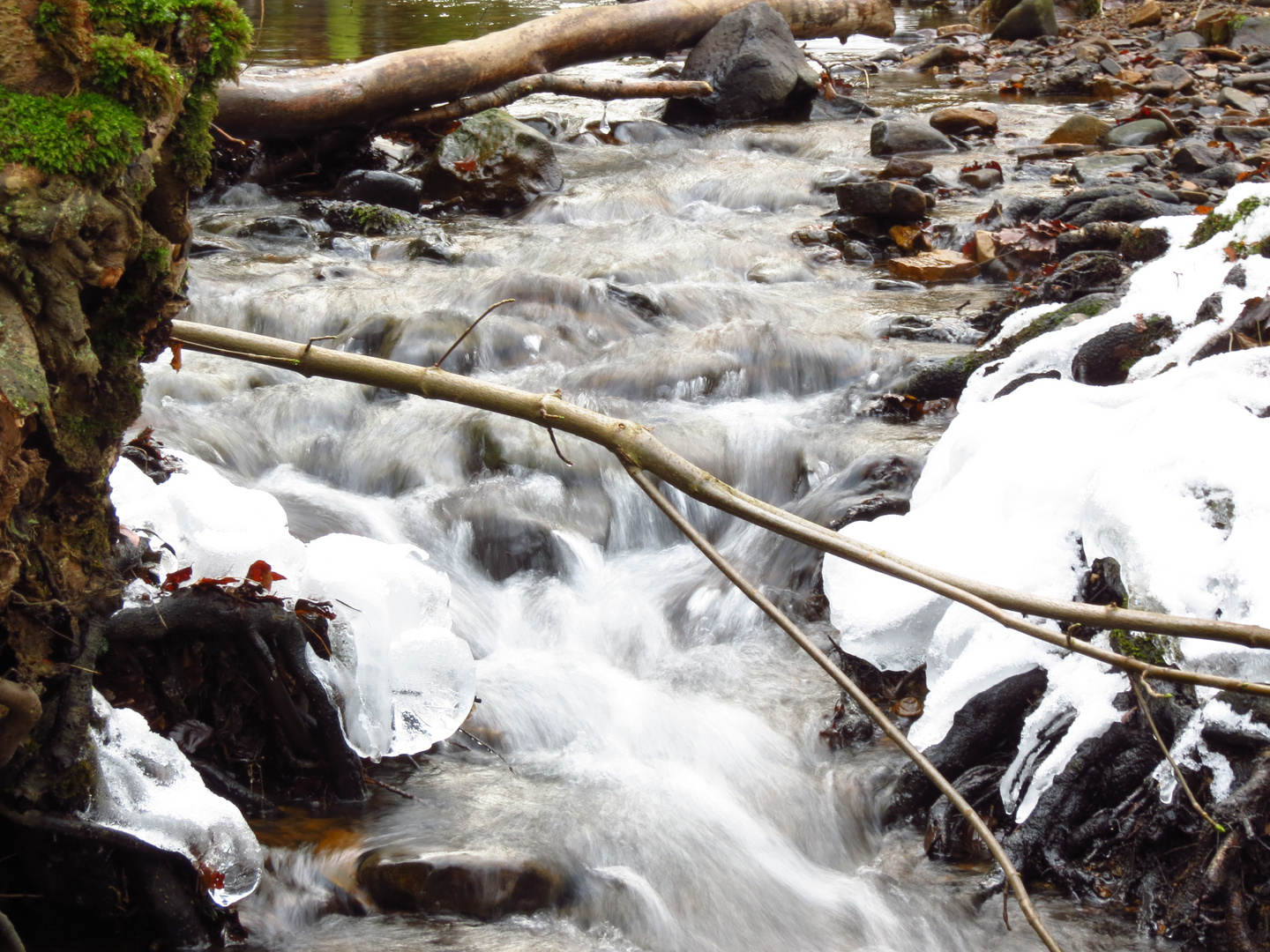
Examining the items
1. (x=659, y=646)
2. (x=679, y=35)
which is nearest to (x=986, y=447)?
(x=659, y=646)

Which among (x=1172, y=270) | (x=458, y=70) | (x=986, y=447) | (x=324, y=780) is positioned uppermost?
(x=458, y=70)

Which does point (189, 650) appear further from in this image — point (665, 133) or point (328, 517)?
point (665, 133)

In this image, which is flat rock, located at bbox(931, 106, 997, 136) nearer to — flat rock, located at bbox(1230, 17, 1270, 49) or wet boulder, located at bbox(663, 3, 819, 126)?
wet boulder, located at bbox(663, 3, 819, 126)

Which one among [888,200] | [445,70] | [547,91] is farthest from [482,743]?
[547,91]

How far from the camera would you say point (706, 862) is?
2926mm

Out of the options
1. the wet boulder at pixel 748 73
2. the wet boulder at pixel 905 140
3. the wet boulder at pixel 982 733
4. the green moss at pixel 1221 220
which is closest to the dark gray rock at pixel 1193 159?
the wet boulder at pixel 905 140

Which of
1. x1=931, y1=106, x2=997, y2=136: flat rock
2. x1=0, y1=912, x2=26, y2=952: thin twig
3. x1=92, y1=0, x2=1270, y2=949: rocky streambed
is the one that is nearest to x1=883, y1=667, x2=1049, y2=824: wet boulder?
x1=92, y1=0, x2=1270, y2=949: rocky streambed

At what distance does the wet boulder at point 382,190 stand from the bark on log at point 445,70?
0.56 metres

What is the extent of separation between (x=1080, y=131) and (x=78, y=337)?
10746mm

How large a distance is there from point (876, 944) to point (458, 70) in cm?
876

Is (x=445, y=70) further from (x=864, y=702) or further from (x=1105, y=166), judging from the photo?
(x=864, y=702)

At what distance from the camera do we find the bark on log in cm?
845

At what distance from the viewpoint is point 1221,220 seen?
457cm

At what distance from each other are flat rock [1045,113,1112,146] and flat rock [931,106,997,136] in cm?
68
